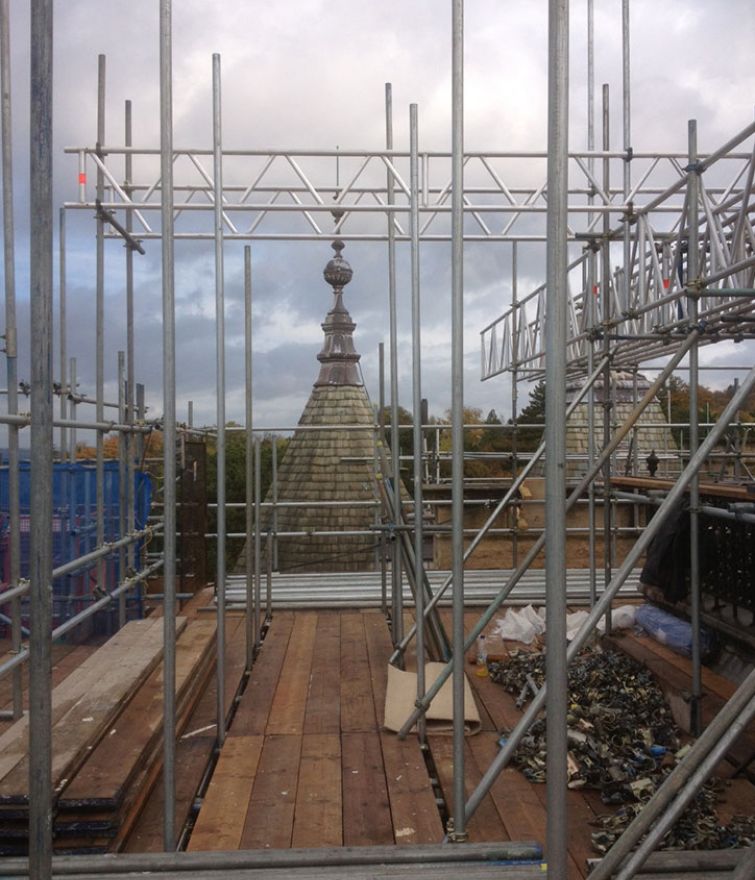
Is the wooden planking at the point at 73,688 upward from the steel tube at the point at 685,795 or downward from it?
downward

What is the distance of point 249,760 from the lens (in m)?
4.17

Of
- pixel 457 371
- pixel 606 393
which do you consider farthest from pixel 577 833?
pixel 606 393

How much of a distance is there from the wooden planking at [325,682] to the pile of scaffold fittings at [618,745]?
102cm

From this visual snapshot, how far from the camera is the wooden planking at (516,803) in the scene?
3.35 metres

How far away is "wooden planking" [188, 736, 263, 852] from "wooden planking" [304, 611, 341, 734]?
1.31 feet

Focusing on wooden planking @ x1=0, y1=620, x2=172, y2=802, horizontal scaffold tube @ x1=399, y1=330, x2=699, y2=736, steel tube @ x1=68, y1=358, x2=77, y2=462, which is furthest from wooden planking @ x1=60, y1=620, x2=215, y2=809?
steel tube @ x1=68, y1=358, x2=77, y2=462

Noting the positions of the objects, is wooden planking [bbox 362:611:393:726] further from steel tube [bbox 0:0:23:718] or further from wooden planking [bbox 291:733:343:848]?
steel tube [bbox 0:0:23:718]

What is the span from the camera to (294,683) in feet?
18.2

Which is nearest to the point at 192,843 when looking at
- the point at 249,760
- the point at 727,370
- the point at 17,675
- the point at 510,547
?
the point at 249,760

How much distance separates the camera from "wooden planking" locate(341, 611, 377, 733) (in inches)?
187

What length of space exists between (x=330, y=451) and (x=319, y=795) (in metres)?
20.4

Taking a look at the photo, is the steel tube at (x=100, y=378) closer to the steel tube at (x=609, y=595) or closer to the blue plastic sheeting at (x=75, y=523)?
the blue plastic sheeting at (x=75, y=523)

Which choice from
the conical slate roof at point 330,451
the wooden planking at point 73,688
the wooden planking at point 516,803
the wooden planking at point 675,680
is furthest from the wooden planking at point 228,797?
the conical slate roof at point 330,451

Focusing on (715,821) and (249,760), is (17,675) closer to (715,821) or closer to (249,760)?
(249,760)
